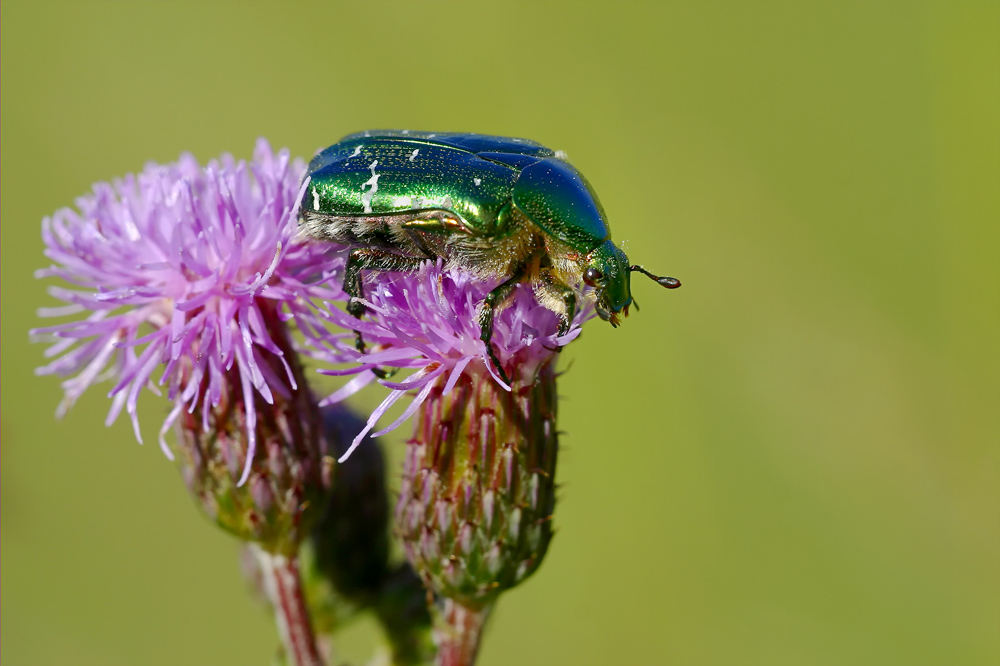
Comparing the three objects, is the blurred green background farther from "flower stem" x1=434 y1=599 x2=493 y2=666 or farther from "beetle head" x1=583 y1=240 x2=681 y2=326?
"beetle head" x1=583 y1=240 x2=681 y2=326

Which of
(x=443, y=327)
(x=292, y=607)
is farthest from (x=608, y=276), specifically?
(x=292, y=607)

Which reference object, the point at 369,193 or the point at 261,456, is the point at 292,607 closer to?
the point at 261,456

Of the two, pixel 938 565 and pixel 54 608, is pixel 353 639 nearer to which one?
pixel 54 608

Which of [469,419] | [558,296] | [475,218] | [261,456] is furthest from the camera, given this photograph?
[261,456]

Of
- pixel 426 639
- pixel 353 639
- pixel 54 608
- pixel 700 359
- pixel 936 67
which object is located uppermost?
pixel 936 67

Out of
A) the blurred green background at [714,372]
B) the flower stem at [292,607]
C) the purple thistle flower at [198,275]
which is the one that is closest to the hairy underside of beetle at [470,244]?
the purple thistle flower at [198,275]

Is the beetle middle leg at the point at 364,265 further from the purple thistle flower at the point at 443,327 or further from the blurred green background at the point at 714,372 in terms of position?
the blurred green background at the point at 714,372

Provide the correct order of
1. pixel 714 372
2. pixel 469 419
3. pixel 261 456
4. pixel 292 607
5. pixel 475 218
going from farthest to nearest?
pixel 714 372
pixel 292 607
pixel 261 456
pixel 469 419
pixel 475 218

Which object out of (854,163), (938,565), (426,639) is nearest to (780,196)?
(854,163)
